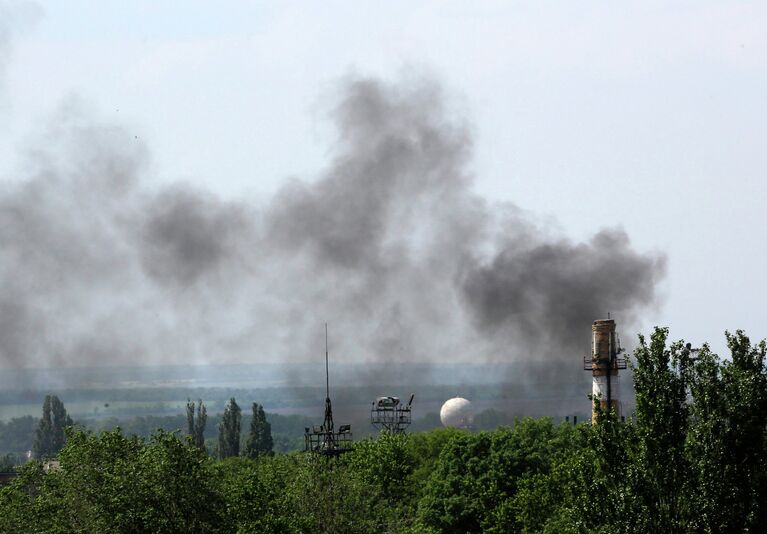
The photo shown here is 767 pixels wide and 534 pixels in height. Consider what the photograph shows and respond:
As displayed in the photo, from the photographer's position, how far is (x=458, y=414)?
159 m

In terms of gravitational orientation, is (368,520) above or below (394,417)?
below

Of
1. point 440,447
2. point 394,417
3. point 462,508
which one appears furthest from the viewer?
point 394,417

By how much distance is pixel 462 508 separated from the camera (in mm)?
78938

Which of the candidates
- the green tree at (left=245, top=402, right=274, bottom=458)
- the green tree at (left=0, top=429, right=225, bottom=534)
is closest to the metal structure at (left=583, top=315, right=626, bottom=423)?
the green tree at (left=0, top=429, right=225, bottom=534)

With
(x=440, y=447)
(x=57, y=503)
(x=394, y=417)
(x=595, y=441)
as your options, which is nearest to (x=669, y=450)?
(x=595, y=441)

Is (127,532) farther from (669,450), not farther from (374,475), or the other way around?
(374,475)

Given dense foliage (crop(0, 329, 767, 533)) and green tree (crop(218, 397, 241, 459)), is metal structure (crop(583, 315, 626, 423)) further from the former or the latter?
green tree (crop(218, 397, 241, 459))

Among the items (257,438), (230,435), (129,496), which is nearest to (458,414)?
(257,438)

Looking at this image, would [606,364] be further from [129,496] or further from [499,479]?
[129,496]

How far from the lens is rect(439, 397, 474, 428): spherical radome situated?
520 feet

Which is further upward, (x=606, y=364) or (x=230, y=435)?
(x=606, y=364)

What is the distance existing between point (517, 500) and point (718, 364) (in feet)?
117

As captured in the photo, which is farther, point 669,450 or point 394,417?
point 394,417

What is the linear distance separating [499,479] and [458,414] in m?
78.1
